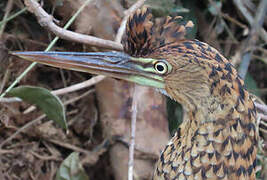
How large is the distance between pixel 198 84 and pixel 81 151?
1159 millimetres

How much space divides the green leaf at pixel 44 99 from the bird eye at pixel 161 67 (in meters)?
0.60

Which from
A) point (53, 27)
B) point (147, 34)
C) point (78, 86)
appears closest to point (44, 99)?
point (78, 86)

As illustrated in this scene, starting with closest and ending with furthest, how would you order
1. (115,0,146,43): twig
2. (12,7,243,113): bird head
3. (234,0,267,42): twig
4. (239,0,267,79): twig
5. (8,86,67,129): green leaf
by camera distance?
(12,7,243,113): bird head
(8,86,67,129): green leaf
(115,0,146,43): twig
(239,0,267,79): twig
(234,0,267,42): twig

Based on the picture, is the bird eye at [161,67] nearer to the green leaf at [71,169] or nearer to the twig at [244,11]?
the green leaf at [71,169]

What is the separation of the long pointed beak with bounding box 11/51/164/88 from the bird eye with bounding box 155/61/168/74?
25mm

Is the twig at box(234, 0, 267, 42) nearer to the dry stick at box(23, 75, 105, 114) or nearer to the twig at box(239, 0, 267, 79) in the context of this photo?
the twig at box(239, 0, 267, 79)

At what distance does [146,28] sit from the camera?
4.68 feet

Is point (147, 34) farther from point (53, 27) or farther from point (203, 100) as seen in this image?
point (53, 27)

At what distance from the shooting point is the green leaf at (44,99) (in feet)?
6.05

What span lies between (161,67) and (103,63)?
0.67ft

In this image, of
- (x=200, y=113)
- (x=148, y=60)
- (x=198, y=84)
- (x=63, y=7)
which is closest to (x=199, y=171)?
(x=200, y=113)

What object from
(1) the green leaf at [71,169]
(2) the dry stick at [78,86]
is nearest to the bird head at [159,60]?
(2) the dry stick at [78,86]

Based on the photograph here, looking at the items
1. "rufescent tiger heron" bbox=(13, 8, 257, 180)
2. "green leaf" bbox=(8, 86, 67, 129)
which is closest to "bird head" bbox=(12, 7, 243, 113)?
"rufescent tiger heron" bbox=(13, 8, 257, 180)

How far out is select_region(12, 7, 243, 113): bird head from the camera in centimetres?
137
